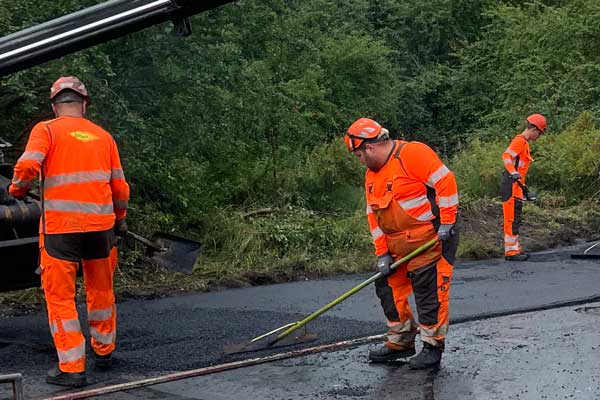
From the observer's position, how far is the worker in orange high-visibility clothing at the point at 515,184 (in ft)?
39.4

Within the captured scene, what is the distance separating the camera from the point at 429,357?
617cm

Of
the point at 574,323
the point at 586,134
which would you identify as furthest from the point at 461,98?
the point at 574,323

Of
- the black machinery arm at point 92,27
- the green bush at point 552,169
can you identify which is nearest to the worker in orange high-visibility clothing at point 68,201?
the black machinery arm at point 92,27

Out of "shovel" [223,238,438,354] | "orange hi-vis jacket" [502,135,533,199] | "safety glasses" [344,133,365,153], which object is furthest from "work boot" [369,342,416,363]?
"orange hi-vis jacket" [502,135,533,199]

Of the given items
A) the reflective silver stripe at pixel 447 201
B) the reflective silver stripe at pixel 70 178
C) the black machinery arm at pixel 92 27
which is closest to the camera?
the black machinery arm at pixel 92 27

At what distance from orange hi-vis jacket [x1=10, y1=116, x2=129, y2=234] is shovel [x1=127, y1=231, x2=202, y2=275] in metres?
1.75

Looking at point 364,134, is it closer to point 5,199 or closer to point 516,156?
point 5,199

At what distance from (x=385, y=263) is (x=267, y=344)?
106 centimetres

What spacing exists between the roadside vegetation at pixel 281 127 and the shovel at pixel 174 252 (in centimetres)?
185

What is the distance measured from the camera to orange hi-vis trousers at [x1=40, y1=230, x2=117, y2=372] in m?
5.92

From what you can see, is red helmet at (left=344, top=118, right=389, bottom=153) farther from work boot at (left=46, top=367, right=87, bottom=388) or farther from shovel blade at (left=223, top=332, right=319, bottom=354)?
work boot at (left=46, top=367, right=87, bottom=388)

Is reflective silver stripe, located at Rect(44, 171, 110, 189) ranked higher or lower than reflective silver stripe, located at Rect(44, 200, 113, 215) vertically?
higher

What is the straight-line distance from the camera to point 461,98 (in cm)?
2675

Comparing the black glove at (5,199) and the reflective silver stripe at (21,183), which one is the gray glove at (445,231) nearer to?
the reflective silver stripe at (21,183)
